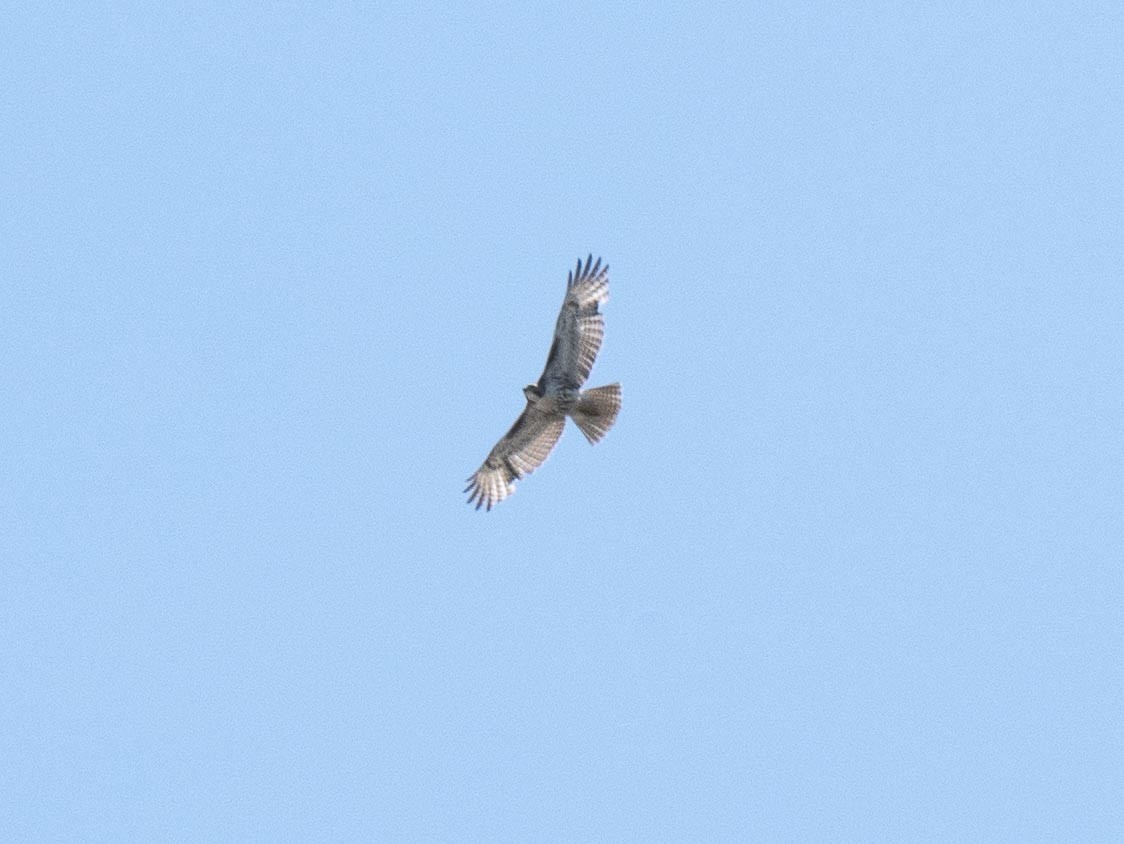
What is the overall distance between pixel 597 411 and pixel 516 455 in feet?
6.00

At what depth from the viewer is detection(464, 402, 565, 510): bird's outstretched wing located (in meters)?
30.9

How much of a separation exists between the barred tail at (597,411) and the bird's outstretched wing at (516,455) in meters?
0.40

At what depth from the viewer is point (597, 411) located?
30312 millimetres

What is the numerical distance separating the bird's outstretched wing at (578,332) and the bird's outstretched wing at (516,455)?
63cm

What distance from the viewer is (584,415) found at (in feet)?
99.9

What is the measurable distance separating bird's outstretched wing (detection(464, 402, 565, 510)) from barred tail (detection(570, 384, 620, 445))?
15.9 inches

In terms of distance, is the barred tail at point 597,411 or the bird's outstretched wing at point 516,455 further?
the bird's outstretched wing at point 516,455

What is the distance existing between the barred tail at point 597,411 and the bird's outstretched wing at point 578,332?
27cm

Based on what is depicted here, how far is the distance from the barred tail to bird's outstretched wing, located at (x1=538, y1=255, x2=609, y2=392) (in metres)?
0.27

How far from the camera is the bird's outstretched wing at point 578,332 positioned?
30109 mm

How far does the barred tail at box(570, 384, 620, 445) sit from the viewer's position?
1188 inches

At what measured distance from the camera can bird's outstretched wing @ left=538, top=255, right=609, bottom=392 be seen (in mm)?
30109

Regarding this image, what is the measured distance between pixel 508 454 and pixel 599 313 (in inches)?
107

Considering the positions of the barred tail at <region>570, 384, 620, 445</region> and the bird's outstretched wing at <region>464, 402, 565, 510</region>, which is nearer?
the barred tail at <region>570, 384, 620, 445</region>
